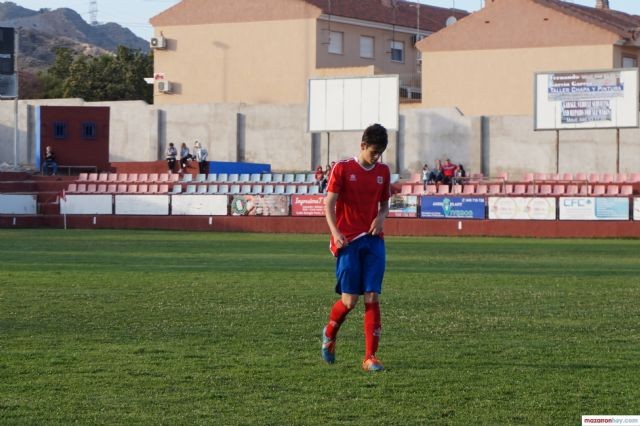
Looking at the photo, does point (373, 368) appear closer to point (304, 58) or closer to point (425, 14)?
point (304, 58)

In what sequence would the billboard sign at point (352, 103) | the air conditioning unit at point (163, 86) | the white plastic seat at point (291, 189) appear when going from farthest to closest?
1. the air conditioning unit at point (163, 86)
2. the billboard sign at point (352, 103)
3. the white plastic seat at point (291, 189)

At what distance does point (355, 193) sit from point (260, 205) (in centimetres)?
3047

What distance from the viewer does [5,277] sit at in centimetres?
1878

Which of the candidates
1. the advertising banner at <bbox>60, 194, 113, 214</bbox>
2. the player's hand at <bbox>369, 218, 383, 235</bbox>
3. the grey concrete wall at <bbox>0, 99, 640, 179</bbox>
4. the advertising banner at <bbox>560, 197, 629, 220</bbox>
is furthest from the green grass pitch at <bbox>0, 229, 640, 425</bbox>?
the grey concrete wall at <bbox>0, 99, 640, 179</bbox>

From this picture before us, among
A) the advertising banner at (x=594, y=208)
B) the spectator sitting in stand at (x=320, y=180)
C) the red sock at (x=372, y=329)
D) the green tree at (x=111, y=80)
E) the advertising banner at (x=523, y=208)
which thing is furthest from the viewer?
Answer: the green tree at (x=111, y=80)

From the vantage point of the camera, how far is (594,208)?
1415 inches

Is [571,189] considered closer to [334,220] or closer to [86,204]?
[86,204]

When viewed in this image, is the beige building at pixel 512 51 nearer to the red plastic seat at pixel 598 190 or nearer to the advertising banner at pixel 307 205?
the red plastic seat at pixel 598 190

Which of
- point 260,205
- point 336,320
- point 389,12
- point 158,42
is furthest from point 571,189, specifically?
point 158,42

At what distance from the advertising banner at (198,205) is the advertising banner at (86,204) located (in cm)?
233

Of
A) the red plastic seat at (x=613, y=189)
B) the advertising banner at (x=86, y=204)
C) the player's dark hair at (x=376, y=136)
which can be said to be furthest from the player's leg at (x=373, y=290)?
the advertising banner at (x=86, y=204)

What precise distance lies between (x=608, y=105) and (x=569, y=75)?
5.80 feet

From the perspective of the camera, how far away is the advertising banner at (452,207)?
37.4m

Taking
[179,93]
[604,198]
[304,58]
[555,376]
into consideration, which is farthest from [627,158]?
[555,376]
